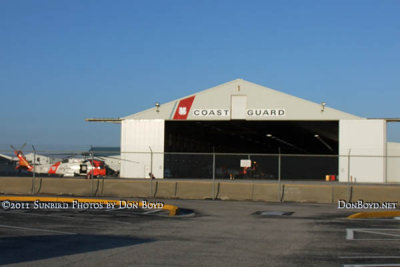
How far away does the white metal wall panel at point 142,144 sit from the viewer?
47406 mm

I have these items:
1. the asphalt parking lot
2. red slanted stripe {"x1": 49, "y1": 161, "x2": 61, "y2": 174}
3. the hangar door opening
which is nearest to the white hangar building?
the hangar door opening

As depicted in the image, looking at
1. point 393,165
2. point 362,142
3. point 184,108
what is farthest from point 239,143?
point 393,165

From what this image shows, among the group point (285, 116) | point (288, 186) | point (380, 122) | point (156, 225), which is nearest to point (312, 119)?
point (285, 116)

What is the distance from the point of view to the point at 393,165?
1850 inches

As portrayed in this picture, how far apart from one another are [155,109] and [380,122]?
2029cm

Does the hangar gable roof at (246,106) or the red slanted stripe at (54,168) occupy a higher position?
the hangar gable roof at (246,106)

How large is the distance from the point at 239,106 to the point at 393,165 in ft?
47.8

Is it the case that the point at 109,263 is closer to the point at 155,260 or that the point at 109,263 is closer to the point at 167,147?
the point at 155,260

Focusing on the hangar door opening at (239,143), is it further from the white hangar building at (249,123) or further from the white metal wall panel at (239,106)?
the white metal wall panel at (239,106)

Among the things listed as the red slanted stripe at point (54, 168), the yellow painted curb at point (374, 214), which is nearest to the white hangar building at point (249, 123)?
the red slanted stripe at point (54, 168)

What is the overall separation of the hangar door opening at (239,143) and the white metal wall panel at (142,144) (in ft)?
3.36

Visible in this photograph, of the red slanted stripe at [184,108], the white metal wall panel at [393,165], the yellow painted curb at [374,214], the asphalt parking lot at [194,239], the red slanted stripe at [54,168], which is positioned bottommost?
the asphalt parking lot at [194,239]

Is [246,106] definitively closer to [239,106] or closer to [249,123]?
[239,106]

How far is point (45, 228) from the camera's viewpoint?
1415 centimetres
